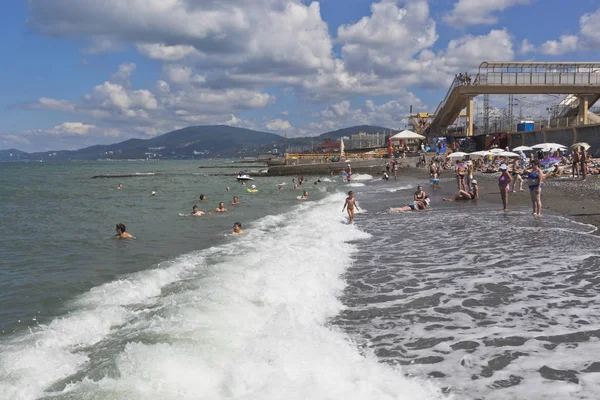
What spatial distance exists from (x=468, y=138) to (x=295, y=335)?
4031cm

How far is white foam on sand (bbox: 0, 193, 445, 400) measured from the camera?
171 inches

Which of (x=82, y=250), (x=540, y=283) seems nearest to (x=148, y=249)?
(x=82, y=250)

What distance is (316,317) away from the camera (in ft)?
20.6

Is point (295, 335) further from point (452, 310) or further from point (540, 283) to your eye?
point (540, 283)

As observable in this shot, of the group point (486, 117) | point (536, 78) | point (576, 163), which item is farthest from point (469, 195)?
point (486, 117)

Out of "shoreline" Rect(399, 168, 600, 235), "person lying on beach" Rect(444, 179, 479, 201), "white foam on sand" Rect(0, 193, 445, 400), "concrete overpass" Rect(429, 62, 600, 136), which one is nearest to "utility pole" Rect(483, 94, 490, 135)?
"concrete overpass" Rect(429, 62, 600, 136)

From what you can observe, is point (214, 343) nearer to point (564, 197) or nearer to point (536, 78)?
point (564, 197)

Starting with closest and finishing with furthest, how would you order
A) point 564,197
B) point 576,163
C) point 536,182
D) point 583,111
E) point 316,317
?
point 316,317, point 536,182, point 564,197, point 576,163, point 583,111

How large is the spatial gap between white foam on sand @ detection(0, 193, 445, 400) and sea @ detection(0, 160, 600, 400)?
0.02 metres

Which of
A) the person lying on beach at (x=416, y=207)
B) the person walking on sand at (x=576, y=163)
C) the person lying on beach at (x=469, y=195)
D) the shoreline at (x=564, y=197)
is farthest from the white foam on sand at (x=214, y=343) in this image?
the person walking on sand at (x=576, y=163)

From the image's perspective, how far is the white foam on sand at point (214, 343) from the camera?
4332 mm

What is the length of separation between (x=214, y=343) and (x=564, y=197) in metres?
16.7

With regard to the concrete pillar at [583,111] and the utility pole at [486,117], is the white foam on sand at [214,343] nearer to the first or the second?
the concrete pillar at [583,111]

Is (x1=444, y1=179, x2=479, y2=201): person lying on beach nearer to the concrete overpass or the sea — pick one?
the sea
